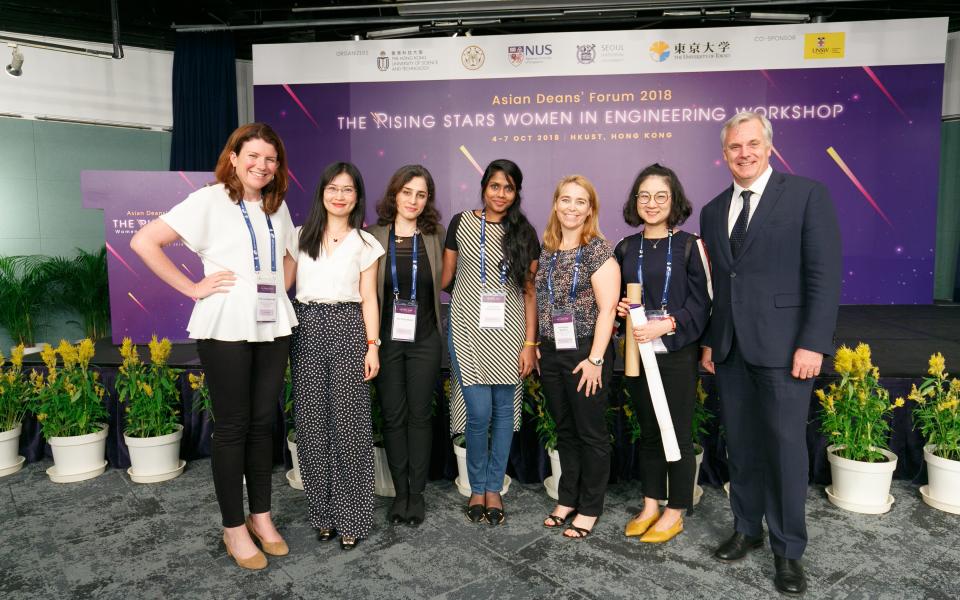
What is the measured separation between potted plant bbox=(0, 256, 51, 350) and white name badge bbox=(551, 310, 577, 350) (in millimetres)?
5555

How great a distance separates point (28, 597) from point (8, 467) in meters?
1.45

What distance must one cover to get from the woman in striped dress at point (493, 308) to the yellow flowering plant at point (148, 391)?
1.53m

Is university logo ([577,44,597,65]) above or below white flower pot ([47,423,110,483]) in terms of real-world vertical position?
above

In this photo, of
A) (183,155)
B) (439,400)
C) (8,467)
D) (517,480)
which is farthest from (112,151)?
(517,480)

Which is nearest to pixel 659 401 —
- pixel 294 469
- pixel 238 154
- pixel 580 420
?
pixel 580 420

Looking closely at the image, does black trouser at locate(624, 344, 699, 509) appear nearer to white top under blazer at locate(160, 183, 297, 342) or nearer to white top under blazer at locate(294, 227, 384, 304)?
white top under blazer at locate(294, 227, 384, 304)

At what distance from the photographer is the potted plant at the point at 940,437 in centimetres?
243

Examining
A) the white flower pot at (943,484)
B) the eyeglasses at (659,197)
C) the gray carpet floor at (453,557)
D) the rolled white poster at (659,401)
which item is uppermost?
the eyeglasses at (659,197)

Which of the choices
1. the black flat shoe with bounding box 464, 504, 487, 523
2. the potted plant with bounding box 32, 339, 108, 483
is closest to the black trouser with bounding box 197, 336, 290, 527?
the black flat shoe with bounding box 464, 504, 487, 523

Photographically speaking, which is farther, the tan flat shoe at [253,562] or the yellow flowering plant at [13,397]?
the yellow flowering plant at [13,397]

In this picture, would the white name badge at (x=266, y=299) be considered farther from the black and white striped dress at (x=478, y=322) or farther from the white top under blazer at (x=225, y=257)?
the black and white striped dress at (x=478, y=322)

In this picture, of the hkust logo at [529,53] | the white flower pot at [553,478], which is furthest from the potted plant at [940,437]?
the hkust logo at [529,53]

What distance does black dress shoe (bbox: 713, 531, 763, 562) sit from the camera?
203 centimetres

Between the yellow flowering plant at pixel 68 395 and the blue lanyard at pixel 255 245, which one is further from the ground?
the blue lanyard at pixel 255 245
